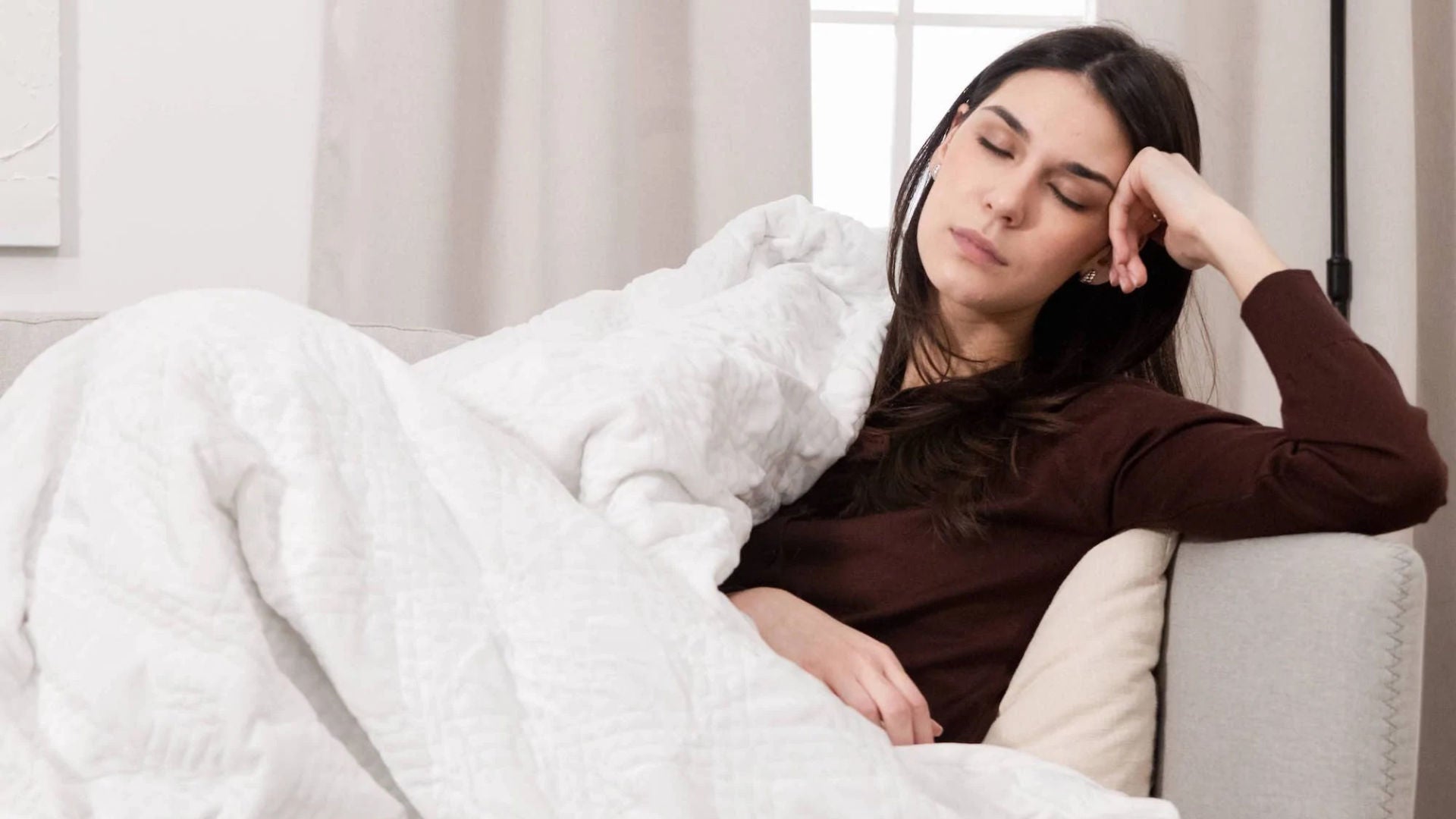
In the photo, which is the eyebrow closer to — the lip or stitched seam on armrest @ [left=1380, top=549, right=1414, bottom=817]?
the lip

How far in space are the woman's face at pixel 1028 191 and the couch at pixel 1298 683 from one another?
369 mm

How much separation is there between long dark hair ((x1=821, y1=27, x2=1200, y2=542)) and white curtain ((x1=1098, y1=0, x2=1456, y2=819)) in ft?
2.25

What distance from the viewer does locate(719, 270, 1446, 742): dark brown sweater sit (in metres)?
0.98

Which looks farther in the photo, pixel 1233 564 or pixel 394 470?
pixel 1233 564

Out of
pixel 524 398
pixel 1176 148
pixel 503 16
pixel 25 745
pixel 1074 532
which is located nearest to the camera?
pixel 25 745

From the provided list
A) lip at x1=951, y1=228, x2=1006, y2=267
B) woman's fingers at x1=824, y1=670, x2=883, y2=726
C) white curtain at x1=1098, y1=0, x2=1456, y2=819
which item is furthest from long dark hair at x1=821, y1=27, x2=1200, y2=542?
white curtain at x1=1098, y1=0, x2=1456, y2=819

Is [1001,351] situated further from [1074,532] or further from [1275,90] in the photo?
[1275,90]

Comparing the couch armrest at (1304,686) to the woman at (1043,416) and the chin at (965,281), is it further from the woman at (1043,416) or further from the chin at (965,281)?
the chin at (965,281)

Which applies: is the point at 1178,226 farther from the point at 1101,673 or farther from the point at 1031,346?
the point at 1101,673

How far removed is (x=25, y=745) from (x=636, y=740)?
0.33 metres

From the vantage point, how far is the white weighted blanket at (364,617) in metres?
0.69

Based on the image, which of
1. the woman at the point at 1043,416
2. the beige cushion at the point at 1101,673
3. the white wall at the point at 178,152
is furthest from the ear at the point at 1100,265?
the white wall at the point at 178,152

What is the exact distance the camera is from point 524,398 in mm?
975

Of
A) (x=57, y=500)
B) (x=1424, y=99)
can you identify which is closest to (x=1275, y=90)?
(x=1424, y=99)
